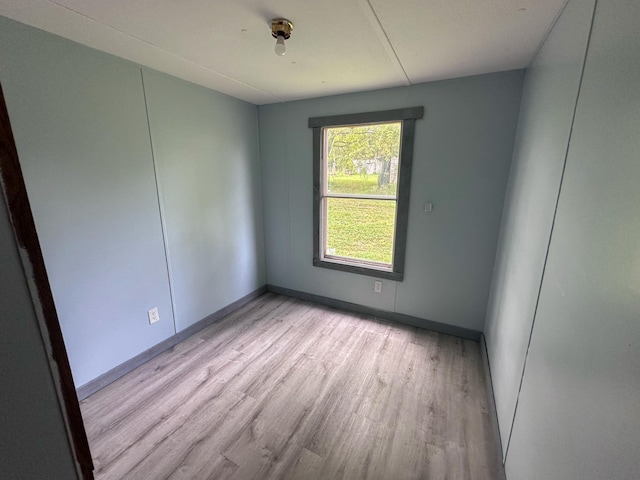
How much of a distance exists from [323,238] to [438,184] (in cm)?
133

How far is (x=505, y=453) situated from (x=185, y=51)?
294 centimetres

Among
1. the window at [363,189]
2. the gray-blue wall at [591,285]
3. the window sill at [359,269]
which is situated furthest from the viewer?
the window sill at [359,269]

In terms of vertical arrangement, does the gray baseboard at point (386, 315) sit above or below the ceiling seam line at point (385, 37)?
below

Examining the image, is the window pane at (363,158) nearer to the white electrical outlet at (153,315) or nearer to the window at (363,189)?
the window at (363,189)

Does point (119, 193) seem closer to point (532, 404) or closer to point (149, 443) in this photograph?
point (149, 443)

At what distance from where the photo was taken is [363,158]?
2752mm

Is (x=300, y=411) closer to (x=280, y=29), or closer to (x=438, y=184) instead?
(x=438, y=184)

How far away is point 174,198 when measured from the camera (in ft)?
7.65

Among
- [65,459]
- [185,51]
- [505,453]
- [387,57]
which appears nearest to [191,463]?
[65,459]

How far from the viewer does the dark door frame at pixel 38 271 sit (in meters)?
0.40

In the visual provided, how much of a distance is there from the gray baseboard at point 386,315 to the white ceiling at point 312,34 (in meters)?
2.18

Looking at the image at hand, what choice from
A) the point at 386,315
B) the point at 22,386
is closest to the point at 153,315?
the point at 22,386

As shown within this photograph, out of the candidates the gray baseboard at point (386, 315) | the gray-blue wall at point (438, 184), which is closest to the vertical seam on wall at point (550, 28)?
the gray-blue wall at point (438, 184)

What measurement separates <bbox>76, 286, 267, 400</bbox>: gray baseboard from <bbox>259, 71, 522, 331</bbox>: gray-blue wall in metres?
1.06
